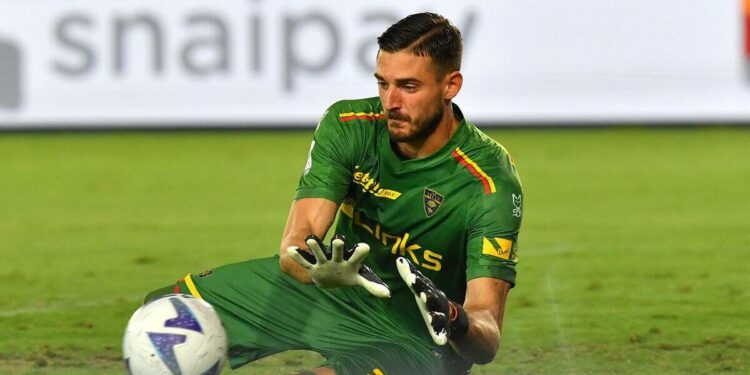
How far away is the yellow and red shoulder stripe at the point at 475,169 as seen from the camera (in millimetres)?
5941

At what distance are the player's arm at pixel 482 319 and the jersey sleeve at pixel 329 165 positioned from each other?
2.29ft

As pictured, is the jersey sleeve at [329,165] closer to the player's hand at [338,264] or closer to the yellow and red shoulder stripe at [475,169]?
the yellow and red shoulder stripe at [475,169]

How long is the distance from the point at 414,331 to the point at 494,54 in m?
10.4

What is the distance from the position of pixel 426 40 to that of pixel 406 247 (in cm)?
87

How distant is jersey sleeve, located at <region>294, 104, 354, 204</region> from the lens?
19.9 feet

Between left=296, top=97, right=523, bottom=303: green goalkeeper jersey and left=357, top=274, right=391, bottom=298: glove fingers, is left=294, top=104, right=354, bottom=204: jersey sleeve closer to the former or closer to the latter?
left=296, top=97, right=523, bottom=303: green goalkeeper jersey

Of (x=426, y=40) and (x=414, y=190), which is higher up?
(x=426, y=40)

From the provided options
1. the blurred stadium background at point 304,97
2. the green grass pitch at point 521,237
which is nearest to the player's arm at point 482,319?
the green grass pitch at point 521,237

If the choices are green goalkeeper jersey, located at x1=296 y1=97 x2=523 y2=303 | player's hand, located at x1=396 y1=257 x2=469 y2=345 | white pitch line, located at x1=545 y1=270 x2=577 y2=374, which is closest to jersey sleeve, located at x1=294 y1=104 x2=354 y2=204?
green goalkeeper jersey, located at x1=296 y1=97 x2=523 y2=303

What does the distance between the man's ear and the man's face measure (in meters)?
0.03

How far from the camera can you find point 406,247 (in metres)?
6.14

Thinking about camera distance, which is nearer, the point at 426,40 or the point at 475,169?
the point at 426,40

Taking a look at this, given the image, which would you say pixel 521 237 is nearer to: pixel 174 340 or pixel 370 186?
pixel 370 186

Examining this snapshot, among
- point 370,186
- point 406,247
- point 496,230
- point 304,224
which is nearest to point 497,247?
point 496,230
